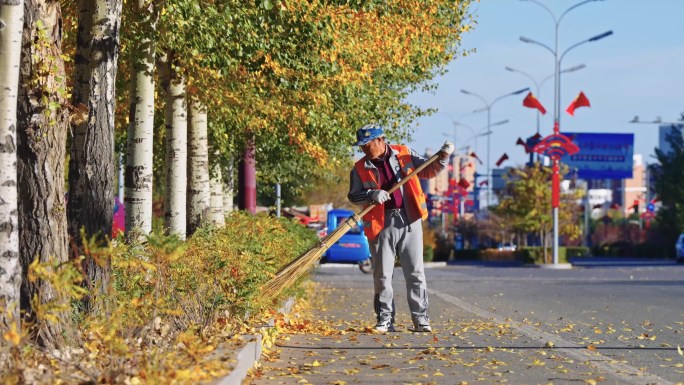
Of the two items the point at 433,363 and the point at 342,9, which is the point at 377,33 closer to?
the point at 342,9

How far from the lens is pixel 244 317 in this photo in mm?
11234

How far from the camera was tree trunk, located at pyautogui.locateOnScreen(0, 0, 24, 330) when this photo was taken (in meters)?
7.80

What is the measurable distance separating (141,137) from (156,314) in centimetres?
724

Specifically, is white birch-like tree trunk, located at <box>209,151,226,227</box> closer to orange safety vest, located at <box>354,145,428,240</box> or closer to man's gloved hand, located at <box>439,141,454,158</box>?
orange safety vest, located at <box>354,145,428,240</box>

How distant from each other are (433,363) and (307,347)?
6.13 ft

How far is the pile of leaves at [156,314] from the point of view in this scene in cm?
682

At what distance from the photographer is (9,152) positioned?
7.84 m

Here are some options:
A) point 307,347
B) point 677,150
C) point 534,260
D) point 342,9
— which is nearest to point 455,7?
point 342,9

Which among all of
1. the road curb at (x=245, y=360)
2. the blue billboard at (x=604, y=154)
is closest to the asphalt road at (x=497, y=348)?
the road curb at (x=245, y=360)

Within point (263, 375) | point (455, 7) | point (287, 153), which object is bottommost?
point (263, 375)

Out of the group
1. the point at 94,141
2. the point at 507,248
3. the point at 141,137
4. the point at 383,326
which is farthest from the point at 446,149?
the point at 507,248

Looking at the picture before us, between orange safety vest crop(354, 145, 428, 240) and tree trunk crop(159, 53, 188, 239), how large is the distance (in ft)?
17.4

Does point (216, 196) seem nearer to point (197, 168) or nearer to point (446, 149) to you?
point (197, 168)

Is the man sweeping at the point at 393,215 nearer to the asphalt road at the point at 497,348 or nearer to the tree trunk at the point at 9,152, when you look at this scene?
the asphalt road at the point at 497,348
